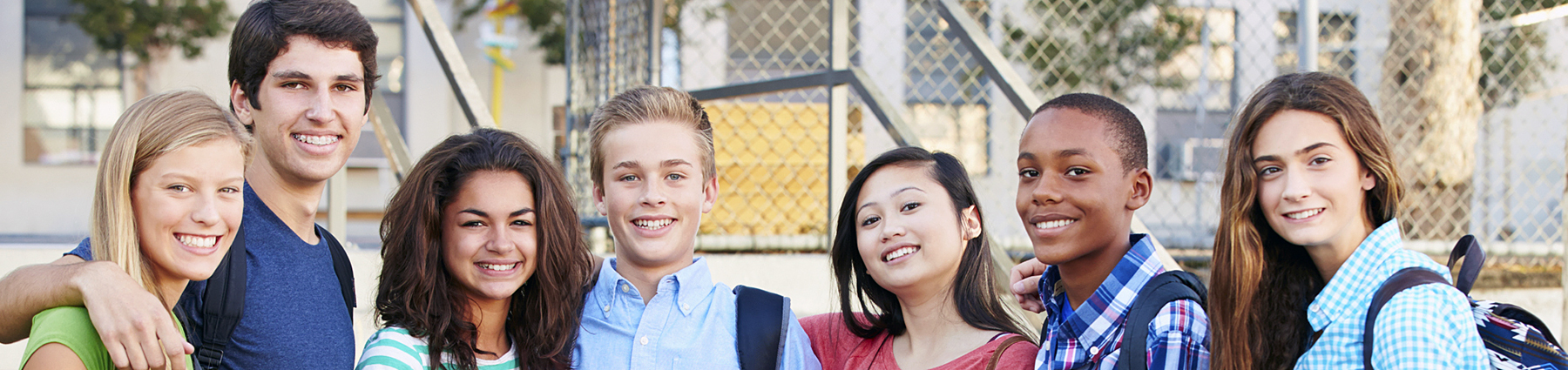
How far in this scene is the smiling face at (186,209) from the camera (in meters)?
1.63

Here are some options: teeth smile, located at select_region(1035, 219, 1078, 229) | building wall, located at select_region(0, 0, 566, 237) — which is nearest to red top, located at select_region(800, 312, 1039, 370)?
teeth smile, located at select_region(1035, 219, 1078, 229)

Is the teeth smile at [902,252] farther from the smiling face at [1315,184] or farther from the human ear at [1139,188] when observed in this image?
the smiling face at [1315,184]

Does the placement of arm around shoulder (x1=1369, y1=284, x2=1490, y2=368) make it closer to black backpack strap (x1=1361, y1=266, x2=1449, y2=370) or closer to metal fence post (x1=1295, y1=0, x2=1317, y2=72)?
black backpack strap (x1=1361, y1=266, x2=1449, y2=370)

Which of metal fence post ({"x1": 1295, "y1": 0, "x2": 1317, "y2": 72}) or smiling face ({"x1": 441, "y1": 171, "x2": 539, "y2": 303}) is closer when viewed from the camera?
smiling face ({"x1": 441, "y1": 171, "x2": 539, "y2": 303})

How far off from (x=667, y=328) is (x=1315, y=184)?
4.12 ft

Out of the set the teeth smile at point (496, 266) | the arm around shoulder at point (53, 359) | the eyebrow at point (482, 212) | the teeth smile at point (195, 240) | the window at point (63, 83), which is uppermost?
Answer: the window at point (63, 83)

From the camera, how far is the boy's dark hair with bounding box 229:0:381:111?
2.05 m

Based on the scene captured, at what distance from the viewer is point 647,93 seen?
2297mm

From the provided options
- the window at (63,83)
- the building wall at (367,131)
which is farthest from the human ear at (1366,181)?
the window at (63,83)

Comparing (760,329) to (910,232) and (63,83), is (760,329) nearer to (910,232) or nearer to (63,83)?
(910,232)

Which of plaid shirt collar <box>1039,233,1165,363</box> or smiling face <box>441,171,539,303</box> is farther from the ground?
smiling face <box>441,171,539,303</box>

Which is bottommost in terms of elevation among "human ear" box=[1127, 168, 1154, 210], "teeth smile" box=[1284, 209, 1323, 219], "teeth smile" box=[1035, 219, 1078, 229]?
"teeth smile" box=[1035, 219, 1078, 229]

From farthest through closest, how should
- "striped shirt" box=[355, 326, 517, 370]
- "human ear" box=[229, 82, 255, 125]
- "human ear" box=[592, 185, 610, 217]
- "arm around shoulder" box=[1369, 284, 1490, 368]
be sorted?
"human ear" box=[592, 185, 610, 217] < "human ear" box=[229, 82, 255, 125] < "striped shirt" box=[355, 326, 517, 370] < "arm around shoulder" box=[1369, 284, 1490, 368]

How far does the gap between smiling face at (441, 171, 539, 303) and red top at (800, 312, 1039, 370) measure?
0.72 m
